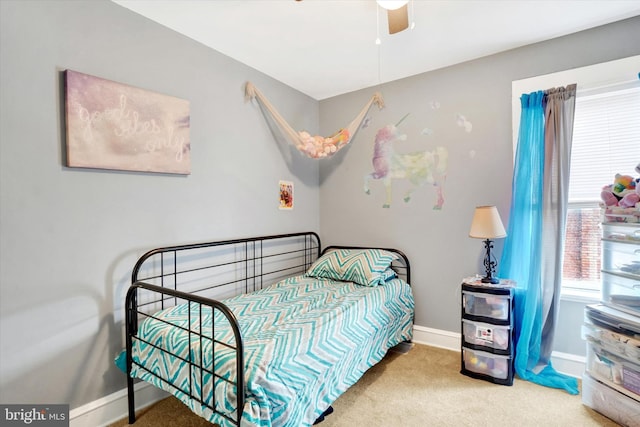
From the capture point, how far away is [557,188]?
2.17 meters

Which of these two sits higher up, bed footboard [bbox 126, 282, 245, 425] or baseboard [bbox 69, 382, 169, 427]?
bed footboard [bbox 126, 282, 245, 425]

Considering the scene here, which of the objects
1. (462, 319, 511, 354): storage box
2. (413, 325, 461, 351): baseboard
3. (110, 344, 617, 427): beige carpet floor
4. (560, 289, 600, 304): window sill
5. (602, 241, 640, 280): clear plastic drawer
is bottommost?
(110, 344, 617, 427): beige carpet floor

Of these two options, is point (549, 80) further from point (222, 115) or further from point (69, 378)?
point (69, 378)

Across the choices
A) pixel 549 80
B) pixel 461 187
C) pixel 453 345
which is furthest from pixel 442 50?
pixel 453 345

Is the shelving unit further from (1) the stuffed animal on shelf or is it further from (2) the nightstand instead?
→ (2) the nightstand

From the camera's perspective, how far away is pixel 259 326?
176 centimetres

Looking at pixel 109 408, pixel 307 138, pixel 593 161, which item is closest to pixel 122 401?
pixel 109 408

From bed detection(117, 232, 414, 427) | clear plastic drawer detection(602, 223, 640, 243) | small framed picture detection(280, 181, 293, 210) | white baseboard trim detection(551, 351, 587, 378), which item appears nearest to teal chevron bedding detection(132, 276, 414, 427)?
bed detection(117, 232, 414, 427)

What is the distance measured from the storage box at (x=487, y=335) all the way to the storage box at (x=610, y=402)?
17.3 inches

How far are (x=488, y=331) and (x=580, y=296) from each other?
70 cm

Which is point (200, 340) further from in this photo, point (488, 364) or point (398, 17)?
point (488, 364)

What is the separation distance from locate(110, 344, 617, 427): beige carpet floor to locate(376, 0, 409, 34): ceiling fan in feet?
7.02

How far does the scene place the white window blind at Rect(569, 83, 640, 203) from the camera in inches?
81.8

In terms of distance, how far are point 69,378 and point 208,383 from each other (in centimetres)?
87
